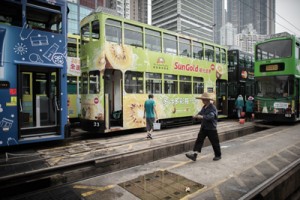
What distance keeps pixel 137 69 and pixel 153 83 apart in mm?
1069

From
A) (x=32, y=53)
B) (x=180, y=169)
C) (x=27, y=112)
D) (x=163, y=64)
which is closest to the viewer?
(x=180, y=169)

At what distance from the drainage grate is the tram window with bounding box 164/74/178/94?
6151 millimetres

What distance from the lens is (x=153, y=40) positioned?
32.9 feet

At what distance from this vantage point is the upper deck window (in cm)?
1155

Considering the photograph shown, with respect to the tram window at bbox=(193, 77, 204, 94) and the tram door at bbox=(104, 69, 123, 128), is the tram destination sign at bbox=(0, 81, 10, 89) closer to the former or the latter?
the tram door at bbox=(104, 69, 123, 128)

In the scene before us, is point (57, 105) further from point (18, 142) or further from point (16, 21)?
point (16, 21)

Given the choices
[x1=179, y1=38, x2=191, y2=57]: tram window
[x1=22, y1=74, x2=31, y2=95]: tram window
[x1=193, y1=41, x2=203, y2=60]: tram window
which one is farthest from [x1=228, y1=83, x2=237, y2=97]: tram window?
[x1=22, y1=74, x2=31, y2=95]: tram window

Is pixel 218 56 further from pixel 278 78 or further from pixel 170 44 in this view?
pixel 170 44

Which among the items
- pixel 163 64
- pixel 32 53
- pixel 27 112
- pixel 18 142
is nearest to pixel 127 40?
pixel 163 64

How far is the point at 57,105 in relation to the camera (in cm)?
708

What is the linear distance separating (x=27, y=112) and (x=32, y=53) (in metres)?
2.55

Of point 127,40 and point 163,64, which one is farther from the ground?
point 127,40

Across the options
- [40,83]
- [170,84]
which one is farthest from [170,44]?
[40,83]

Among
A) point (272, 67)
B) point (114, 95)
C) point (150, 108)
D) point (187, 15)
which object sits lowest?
point (150, 108)
